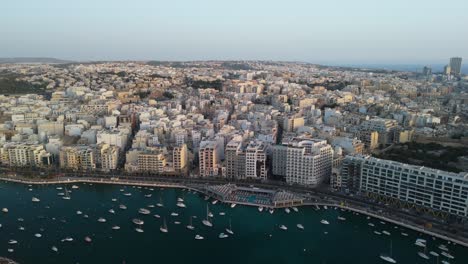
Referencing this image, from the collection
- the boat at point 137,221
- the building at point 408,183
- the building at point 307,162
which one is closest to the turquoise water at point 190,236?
the boat at point 137,221

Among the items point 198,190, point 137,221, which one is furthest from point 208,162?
point 137,221

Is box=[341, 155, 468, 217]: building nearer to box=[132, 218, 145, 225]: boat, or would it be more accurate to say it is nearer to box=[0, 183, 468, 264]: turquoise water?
box=[0, 183, 468, 264]: turquoise water

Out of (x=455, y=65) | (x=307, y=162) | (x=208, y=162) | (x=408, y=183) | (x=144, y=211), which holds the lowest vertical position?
(x=144, y=211)

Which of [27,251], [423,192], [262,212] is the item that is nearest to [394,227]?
[423,192]

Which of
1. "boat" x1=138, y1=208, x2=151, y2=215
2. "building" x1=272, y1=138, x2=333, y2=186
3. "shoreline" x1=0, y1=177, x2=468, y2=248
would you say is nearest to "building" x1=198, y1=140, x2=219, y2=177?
"shoreline" x1=0, y1=177, x2=468, y2=248

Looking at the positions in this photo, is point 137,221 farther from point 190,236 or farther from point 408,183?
point 408,183

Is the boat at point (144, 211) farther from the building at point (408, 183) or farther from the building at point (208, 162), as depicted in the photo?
the building at point (408, 183)
